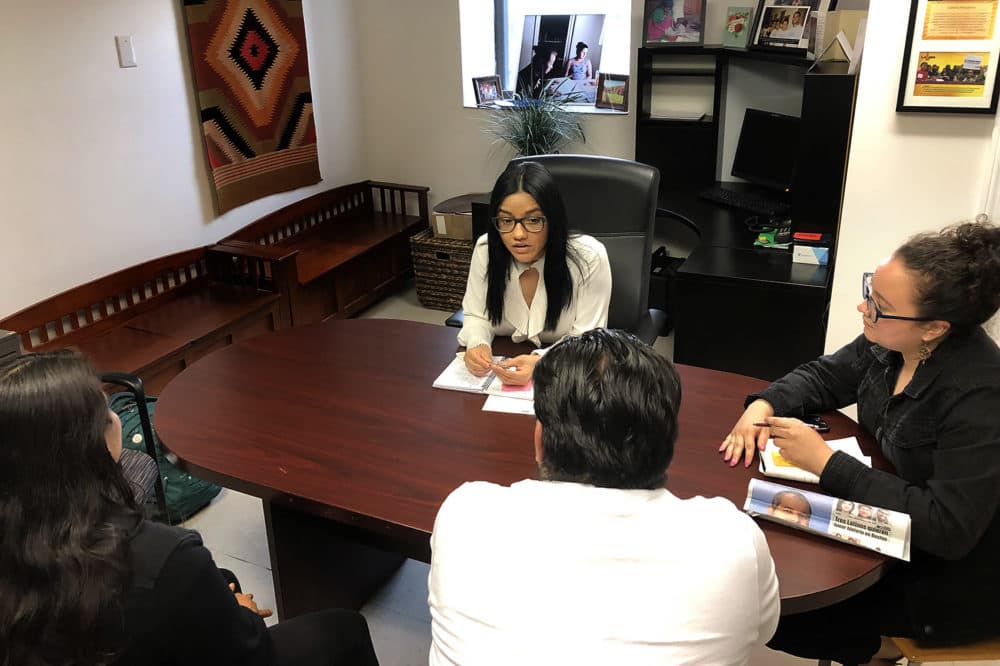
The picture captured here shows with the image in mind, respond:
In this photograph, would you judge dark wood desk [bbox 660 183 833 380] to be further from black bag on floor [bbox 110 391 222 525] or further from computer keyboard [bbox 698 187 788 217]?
black bag on floor [bbox 110 391 222 525]

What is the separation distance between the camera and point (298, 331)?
2.34m

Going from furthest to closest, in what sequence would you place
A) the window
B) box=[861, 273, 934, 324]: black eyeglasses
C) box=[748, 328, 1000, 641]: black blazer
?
the window
box=[861, 273, 934, 324]: black eyeglasses
box=[748, 328, 1000, 641]: black blazer

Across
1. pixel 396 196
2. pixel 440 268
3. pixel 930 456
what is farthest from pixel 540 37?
pixel 930 456

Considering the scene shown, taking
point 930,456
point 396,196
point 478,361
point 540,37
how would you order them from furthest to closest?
A: 1. point 396,196
2. point 540,37
3. point 478,361
4. point 930,456

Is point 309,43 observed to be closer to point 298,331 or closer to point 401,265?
point 401,265

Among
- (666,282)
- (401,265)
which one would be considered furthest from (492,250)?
(401,265)

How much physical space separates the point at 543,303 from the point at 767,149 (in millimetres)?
2059

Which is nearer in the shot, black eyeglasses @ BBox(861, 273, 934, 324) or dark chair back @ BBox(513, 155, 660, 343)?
black eyeglasses @ BBox(861, 273, 934, 324)

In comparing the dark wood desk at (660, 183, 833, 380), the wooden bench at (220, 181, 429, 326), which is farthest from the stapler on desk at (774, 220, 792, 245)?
the wooden bench at (220, 181, 429, 326)

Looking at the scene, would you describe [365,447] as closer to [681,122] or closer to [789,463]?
[789,463]

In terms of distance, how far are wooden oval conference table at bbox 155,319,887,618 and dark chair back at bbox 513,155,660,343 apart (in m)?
0.44

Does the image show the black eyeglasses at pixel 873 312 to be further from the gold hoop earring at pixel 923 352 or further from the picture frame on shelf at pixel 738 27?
the picture frame on shelf at pixel 738 27

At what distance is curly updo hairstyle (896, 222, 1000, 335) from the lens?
1.37 metres

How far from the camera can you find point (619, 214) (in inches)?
94.6
